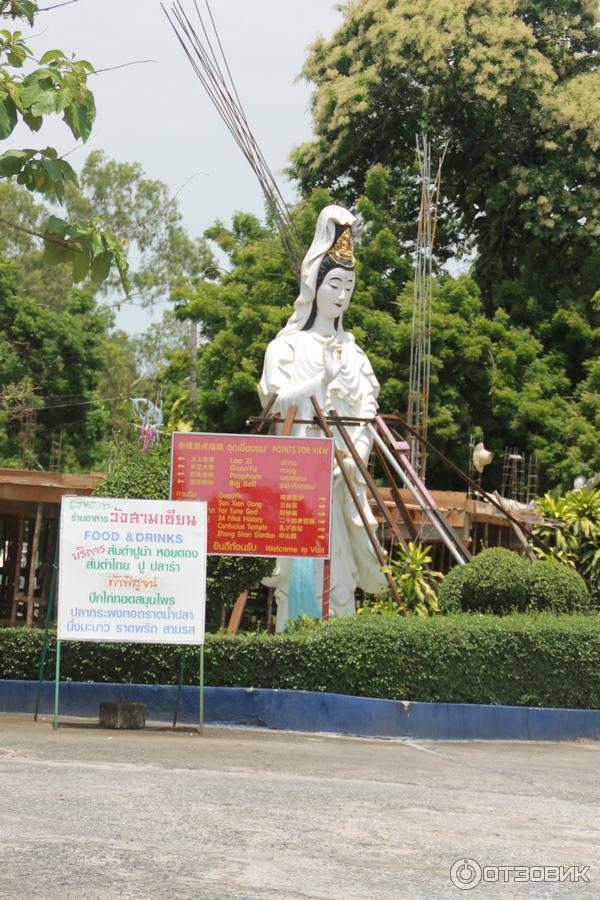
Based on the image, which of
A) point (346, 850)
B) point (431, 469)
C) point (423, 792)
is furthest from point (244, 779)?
point (431, 469)

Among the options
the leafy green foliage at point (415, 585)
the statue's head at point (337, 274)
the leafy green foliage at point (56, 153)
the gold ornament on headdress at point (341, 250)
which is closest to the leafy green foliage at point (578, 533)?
the leafy green foliage at point (415, 585)

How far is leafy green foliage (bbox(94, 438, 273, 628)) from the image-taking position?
14.8m

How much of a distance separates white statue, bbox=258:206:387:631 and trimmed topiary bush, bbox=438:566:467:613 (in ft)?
Answer: 4.25

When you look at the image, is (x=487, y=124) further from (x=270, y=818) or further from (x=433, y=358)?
(x=270, y=818)

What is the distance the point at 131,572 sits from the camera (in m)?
12.1

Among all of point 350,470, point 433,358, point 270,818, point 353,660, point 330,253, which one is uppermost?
point 433,358

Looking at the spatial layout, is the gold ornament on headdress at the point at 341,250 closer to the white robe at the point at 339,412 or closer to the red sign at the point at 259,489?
the white robe at the point at 339,412

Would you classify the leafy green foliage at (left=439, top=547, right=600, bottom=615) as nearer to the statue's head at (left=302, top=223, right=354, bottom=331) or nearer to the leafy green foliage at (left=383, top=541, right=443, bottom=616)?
the leafy green foliage at (left=383, top=541, right=443, bottom=616)

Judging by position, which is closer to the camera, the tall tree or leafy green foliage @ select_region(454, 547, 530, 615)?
leafy green foliage @ select_region(454, 547, 530, 615)

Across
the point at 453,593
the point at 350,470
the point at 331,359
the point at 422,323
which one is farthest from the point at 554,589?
the point at 422,323

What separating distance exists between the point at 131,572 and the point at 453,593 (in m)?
4.56

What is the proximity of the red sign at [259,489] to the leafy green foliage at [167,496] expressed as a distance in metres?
0.69

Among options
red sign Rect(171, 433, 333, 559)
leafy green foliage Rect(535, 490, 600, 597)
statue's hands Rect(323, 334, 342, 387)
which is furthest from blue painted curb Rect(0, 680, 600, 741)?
leafy green foliage Rect(535, 490, 600, 597)

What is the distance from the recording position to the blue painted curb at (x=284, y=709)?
12820 mm
